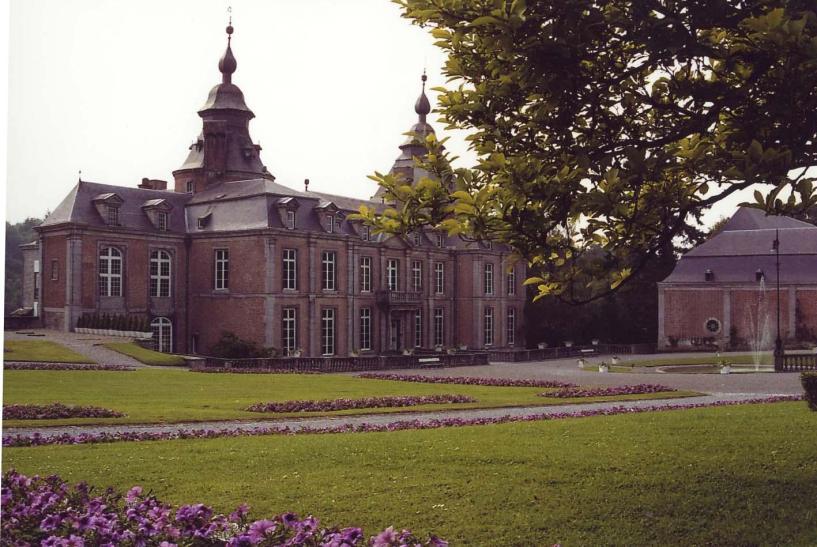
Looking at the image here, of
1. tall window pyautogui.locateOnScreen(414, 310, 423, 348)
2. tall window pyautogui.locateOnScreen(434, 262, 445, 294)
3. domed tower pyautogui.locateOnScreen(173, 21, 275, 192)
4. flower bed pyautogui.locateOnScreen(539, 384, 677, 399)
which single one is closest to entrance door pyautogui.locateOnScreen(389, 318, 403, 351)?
tall window pyautogui.locateOnScreen(414, 310, 423, 348)

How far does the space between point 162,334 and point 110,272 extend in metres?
5.30

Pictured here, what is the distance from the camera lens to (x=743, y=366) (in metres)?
24.0

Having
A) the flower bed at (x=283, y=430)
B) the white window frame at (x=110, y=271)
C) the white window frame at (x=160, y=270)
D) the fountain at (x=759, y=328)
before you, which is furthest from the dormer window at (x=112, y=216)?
the fountain at (x=759, y=328)

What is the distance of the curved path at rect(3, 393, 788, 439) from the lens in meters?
9.84

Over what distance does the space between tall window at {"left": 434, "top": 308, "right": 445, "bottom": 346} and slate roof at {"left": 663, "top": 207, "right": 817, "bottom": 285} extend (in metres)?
14.8

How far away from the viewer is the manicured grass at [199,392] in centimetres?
966

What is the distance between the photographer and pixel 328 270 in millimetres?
33719

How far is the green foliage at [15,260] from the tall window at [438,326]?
2394cm

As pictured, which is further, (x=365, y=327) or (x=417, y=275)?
(x=417, y=275)

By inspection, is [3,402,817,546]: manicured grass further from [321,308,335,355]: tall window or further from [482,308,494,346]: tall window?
[321,308,335,355]: tall window

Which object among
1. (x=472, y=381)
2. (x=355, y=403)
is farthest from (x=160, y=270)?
(x=355, y=403)

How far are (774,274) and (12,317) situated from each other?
53.1 ft

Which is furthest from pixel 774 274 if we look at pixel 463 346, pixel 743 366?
pixel 463 346

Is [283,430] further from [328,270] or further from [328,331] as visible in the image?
[328,270]
